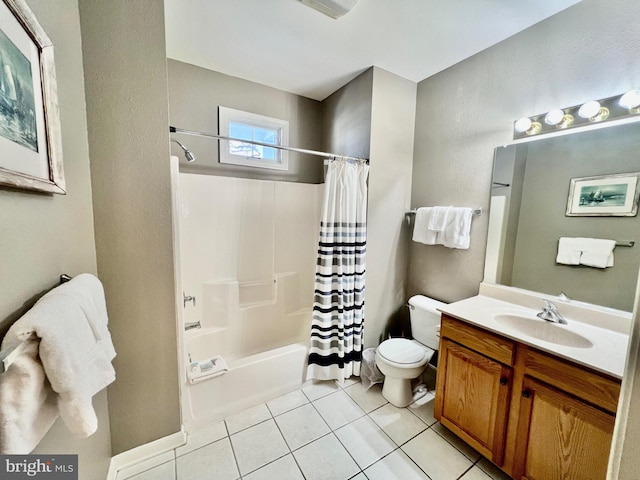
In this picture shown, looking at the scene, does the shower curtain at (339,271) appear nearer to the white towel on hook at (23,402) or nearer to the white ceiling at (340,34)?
the white ceiling at (340,34)

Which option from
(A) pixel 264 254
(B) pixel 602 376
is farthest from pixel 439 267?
(A) pixel 264 254

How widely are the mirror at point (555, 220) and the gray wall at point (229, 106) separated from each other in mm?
1758

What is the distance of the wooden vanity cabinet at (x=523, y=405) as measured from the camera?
99cm

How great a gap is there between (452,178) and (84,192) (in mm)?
2343

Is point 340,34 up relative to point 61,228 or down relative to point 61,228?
up

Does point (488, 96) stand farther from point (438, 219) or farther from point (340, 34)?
point (340, 34)

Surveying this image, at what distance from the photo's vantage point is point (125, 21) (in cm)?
116

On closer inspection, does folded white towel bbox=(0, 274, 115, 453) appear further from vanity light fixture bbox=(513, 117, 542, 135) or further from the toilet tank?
vanity light fixture bbox=(513, 117, 542, 135)

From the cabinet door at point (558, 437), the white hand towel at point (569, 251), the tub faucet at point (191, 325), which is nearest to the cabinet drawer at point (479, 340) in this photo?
the cabinet door at point (558, 437)

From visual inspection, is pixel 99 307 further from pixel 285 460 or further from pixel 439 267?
pixel 439 267

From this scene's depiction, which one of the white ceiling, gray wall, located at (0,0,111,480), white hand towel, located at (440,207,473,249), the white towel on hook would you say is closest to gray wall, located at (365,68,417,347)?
the white ceiling

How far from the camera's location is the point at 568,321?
1.41 metres

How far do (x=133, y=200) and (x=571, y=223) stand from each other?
242cm

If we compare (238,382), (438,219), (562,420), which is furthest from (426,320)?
(238,382)
